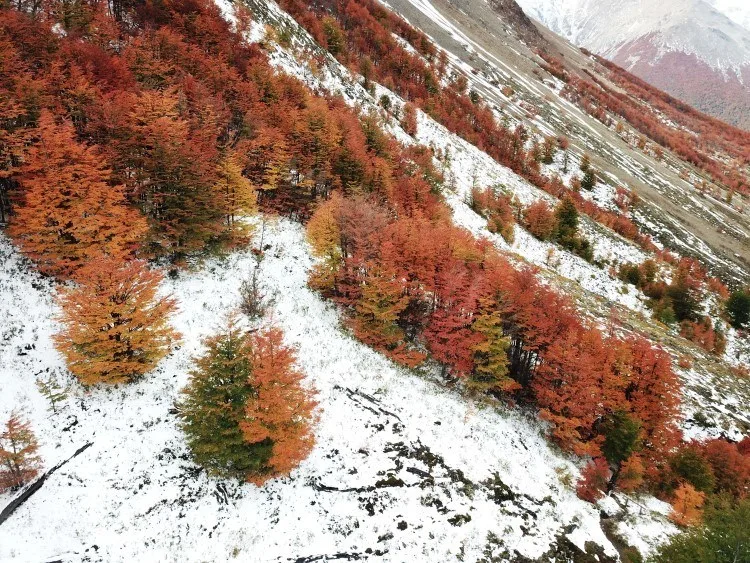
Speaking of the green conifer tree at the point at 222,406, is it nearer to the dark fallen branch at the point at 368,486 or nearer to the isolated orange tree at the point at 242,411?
the isolated orange tree at the point at 242,411

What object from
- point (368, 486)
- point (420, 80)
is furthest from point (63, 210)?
point (420, 80)

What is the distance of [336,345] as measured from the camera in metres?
21.8

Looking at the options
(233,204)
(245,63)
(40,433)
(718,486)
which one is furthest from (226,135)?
(718,486)

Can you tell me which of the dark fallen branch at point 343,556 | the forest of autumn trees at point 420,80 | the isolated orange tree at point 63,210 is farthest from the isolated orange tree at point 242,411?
the forest of autumn trees at point 420,80

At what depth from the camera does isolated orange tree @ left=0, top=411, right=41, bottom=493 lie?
37.7 feet

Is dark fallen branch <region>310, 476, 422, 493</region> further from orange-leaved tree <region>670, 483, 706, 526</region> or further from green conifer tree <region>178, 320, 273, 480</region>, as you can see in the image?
orange-leaved tree <region>670, 483, 706, 526</region>

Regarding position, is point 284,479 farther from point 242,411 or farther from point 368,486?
point 242,411

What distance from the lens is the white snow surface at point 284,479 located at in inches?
475

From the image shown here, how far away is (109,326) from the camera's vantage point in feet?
49.5

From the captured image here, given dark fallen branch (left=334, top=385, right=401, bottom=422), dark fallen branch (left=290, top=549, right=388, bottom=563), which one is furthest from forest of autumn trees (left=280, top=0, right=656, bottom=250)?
dark fallen branch (left=290, top=549, right=388, bottom=563)

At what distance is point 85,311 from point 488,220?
4100 centimetres

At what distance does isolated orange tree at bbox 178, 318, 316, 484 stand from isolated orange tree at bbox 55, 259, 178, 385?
317 centimetres

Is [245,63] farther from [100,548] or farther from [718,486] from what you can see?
[718,486]

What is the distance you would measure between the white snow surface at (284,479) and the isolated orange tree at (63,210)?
1632mm
